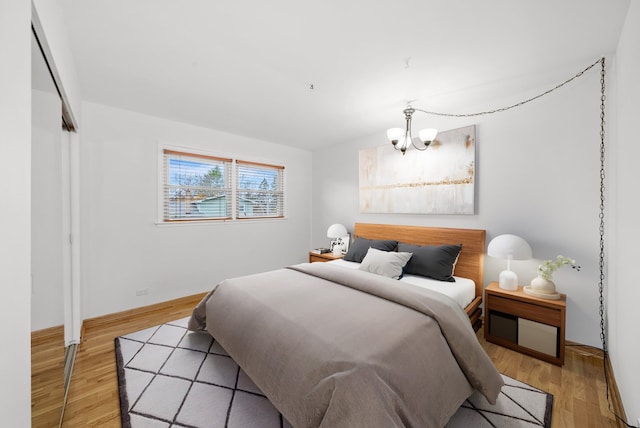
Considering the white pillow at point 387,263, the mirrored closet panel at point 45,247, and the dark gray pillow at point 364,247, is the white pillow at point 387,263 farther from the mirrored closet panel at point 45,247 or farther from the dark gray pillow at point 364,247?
the mirrored closet panel at point 45,247

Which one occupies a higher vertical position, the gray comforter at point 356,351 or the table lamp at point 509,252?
the table lamp at point 509,252

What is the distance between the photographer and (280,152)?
451cm

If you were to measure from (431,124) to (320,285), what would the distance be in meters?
2.39

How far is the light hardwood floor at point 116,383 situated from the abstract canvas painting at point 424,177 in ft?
4.86

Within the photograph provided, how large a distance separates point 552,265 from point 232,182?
150 inches

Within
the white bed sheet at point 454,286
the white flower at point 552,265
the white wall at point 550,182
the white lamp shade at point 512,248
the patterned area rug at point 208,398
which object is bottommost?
the patterned area rug at point 208,398

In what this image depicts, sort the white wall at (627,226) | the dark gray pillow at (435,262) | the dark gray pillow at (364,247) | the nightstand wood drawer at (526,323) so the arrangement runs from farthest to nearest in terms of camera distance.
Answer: the dark gray pillow at (364,247) < the dark gray pillow at (435,262) < the nightstand wood drawer at (526,323) < the white wall at (627,226)

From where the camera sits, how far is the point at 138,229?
3.16 metres

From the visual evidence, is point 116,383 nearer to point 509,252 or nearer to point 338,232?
point 338,232

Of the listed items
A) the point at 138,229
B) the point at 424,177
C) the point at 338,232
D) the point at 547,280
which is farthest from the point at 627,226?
the point at 138,229

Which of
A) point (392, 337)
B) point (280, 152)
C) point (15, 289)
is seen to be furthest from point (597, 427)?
point (280, 152)

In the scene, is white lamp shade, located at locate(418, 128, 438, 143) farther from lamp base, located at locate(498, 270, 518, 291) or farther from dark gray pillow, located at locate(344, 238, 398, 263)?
lamp base, located at locate(498, 270, 518, 291)

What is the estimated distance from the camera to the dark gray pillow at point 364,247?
10.8 ft

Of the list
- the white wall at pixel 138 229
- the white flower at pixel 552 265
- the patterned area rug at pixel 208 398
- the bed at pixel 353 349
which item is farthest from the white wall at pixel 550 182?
the white wall at pixel 138 229
